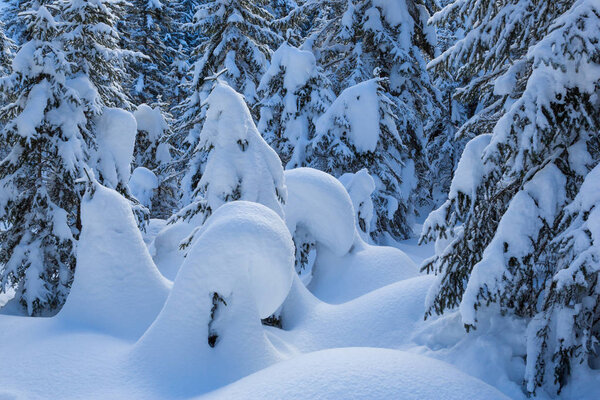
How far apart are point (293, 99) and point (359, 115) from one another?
7.60 feet

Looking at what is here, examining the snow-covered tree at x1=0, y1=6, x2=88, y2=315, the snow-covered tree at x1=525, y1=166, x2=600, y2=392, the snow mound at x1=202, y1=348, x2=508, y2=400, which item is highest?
the snow-covered tree at x1=525, y1=166, x2=600, y2=392

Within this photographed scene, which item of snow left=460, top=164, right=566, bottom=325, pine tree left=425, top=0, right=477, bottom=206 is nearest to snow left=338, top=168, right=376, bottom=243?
snow left=460, top=164, right=566, bottom=325

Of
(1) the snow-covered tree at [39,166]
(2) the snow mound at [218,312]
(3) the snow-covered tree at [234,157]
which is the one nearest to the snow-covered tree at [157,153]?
(1) the snow-covered tree at [39,166]

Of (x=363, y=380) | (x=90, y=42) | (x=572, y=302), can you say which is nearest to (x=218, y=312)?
(x=363, y=380)

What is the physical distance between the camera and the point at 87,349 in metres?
5.88

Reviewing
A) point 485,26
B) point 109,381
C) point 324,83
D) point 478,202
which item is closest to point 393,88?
point 324,83

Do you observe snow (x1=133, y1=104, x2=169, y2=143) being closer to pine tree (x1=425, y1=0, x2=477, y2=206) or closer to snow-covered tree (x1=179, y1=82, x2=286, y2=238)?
snow-covered tree (x1=179, y1=82, x2=286, y2=238)

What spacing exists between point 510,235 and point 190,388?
3.74 meters

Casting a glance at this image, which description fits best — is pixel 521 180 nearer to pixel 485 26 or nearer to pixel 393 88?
pixel 485 26

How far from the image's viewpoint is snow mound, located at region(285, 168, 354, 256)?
9.83 metres

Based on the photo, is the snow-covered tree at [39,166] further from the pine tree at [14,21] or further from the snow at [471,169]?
the pine tree at [14,21]

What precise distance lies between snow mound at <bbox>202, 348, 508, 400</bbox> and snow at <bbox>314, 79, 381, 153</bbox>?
32.7ft

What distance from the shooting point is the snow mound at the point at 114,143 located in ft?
36.2

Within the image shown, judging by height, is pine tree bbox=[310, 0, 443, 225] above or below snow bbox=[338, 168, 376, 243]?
above
